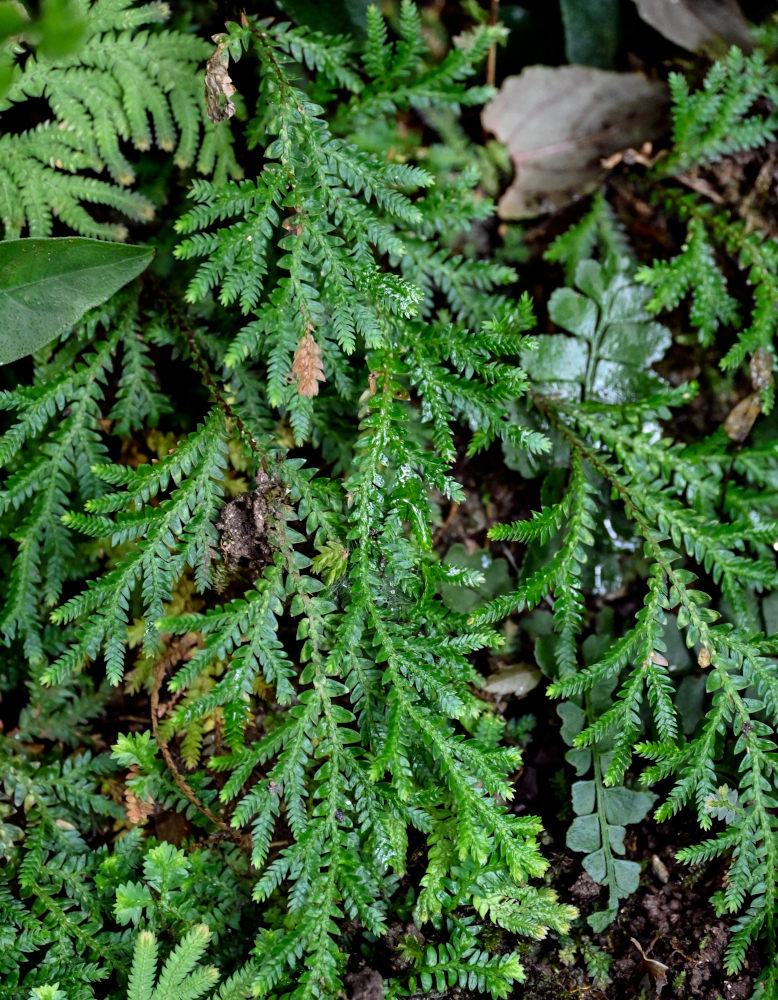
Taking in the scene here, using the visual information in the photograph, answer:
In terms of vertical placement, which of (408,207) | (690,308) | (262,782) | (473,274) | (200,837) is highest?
(408,207)

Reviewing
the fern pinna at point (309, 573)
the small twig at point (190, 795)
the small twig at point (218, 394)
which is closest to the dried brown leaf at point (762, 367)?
the fern pinna at point (309, 573)

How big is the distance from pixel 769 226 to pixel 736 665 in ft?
5.53

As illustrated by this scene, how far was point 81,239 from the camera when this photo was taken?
7.25ft

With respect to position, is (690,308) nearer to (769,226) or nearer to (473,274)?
(769,226)

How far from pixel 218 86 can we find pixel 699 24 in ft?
6.47

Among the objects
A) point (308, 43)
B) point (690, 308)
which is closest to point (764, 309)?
point (690, 308)

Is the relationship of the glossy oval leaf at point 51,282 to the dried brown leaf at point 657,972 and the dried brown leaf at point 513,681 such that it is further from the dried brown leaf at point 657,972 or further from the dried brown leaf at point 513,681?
the dried brown leaf at point 657,972

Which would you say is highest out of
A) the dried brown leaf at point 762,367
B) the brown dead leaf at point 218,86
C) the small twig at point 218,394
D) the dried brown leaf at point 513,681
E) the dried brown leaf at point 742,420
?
the brown dead leaf at point 218,86

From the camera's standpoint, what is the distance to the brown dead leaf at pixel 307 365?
7.18 feet

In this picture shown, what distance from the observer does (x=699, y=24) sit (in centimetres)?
298

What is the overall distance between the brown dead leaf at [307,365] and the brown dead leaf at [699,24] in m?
1.96

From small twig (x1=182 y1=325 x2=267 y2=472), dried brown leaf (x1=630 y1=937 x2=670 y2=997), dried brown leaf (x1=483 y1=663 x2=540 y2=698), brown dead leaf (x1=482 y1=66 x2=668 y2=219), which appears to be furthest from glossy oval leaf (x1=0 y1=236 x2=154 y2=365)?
dried brown leaf (x1=630 y1=937 x2=670 y2=997)

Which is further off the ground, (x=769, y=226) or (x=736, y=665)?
(x=769, y=226)

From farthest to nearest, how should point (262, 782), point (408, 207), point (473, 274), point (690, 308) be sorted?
point (690, 308), point (473, 274), point (408, 207), point (262, 782)
